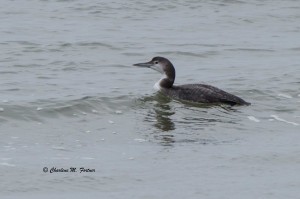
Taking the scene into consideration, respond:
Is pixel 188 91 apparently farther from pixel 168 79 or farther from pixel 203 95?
pixel 168 79

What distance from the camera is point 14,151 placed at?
1176 centimetres

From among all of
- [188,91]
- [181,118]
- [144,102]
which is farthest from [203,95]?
[181,118]

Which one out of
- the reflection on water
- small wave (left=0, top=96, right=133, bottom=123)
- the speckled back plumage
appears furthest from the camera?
the speckled back plumage

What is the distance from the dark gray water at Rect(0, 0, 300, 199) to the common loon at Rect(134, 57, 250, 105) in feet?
0.51

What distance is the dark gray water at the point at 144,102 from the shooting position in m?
10.6

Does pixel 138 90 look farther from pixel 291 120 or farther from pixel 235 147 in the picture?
pixel 235 147

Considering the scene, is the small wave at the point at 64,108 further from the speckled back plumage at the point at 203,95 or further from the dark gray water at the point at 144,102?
the speckled back plumage at the point at 203,95

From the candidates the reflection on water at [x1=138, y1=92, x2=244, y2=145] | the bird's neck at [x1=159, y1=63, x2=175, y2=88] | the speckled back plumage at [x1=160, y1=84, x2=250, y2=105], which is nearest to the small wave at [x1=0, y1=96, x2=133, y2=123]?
the reflection on water at [x1=138, y1=92, x2=244, y2=145]

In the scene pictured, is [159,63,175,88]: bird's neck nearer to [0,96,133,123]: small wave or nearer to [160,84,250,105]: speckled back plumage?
[160,84,250,105]: speckled back plumage

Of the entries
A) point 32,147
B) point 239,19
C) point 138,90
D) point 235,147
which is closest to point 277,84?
point 138,90

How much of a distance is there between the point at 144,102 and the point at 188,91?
2.30 ft

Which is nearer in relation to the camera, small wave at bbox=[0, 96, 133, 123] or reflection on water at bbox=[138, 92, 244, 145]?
reflection on water at bbox=[138, 92, 244, 145]

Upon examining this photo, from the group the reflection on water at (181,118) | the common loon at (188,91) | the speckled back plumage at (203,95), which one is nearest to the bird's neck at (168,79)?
the common loon at (188,91)

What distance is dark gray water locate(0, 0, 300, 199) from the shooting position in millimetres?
10617
